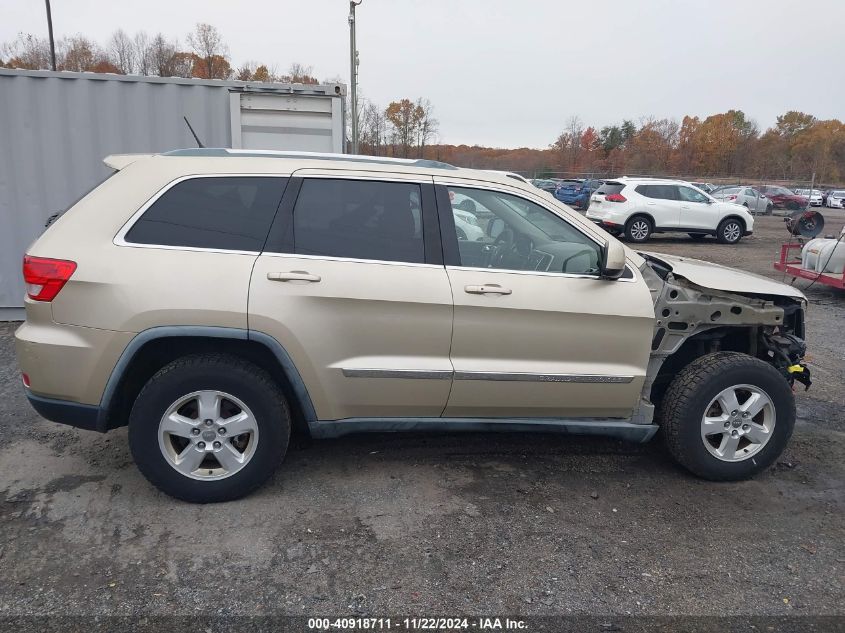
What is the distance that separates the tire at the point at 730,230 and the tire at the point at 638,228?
7.33ft

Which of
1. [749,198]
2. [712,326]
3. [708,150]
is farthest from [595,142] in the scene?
[712,326]

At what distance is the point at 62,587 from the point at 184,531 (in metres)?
0.59

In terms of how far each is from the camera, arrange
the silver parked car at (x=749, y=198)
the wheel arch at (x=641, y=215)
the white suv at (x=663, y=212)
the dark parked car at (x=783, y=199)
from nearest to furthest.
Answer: the wheel arch at (x=641, y=215) → the white suv at (x=663, y=212) → the silver parked car at (x=749, y=198) → the dark parked car at (x=783, y=199)

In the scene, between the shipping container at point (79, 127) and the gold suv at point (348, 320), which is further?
the shipping container at point (79, 127)

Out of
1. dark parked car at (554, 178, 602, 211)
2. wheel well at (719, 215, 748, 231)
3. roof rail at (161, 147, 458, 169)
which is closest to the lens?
roof rail at (161, 147, 458, 169)

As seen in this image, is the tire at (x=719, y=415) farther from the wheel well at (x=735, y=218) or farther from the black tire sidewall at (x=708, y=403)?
the wheel well at (x=735, y=218)

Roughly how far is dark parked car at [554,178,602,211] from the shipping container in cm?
2323

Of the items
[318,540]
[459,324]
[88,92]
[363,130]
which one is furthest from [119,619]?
[363,130]

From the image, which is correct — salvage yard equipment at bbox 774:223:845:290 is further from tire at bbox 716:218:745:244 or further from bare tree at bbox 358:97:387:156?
bare tree at bbox 358:97:387:156

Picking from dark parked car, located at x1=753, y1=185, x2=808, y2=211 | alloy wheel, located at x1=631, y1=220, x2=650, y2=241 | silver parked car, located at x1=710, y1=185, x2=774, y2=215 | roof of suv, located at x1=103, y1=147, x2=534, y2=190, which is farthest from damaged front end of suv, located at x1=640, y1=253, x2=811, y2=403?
dark parked car, located at x1=753, y1=185, x2=808, y2=211

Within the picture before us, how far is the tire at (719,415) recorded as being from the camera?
384 cm

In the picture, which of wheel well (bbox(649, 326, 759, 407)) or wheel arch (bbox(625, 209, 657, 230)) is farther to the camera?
wheel arch (bbox(625, 209, 657, 230))

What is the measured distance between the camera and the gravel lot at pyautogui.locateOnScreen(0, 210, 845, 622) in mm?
2848

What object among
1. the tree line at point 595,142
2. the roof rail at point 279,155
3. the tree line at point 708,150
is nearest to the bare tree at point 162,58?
the tree line at point 595,142
